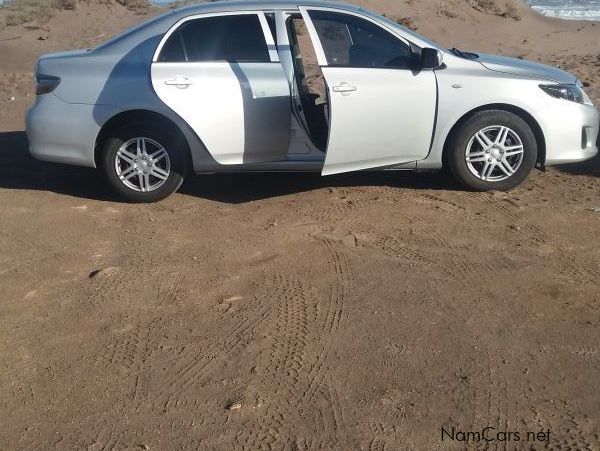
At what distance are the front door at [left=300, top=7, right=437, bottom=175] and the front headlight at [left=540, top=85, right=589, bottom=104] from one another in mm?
1035

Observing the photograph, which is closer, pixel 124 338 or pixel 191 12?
pixel 124 338

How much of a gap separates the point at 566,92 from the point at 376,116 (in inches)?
69.0

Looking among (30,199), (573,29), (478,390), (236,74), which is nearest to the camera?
(478,390)

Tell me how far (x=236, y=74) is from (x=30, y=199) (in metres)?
2.33

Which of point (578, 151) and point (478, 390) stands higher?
point (578, 151)

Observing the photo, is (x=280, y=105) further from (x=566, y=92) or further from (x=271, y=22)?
(x=566, y=92)

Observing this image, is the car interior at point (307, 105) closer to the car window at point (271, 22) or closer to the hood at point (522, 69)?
the car window at point (271, 22)

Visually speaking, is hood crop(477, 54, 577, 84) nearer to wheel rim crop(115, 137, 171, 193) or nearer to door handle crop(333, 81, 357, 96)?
door handle crop(333, 81, 357, 96)

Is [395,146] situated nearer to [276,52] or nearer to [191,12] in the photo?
[276,52]

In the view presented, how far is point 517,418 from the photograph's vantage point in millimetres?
3508

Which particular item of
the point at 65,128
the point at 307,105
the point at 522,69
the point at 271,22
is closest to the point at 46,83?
the point at 65,128

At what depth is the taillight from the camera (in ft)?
21.9

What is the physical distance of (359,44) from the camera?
6.54 m

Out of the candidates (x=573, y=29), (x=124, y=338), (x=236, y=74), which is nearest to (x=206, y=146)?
(x=236, y=74)
